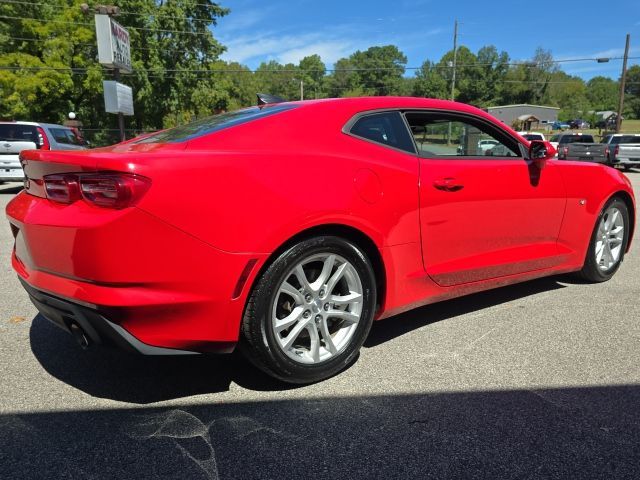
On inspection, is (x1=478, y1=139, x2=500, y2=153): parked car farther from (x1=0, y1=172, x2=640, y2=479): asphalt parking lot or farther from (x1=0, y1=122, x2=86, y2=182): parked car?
(x1=0, y1=122, x2=86, y2=182): parked car

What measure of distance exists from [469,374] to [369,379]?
1.90 ft

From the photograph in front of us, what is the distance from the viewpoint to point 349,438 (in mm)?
2283

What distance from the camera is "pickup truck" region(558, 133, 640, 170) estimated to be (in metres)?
20.7

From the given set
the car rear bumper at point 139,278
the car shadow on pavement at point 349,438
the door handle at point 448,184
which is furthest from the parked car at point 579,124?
the car rear bumper at point 139,278

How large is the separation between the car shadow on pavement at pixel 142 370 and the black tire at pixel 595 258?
2045mm

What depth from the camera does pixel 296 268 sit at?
8.59 ft

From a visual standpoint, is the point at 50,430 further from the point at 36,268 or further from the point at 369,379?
the point at 369,379

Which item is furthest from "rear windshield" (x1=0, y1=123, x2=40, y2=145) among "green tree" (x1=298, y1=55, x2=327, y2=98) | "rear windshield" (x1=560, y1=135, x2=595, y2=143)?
"green tree" (x1=298, y1=55, x2=327, y2=98)

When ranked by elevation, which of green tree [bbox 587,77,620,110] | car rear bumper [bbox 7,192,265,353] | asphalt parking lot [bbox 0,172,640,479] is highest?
green tree [bbox 587,77,620,110]

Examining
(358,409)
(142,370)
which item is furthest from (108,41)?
(358,409)

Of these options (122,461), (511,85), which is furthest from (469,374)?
Answer: (511,85)

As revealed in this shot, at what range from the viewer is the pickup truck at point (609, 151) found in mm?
20672

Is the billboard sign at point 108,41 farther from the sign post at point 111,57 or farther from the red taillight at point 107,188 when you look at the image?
the red taillight at point 107,188

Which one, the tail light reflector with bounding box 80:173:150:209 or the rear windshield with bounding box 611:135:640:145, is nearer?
the tail light reflector with bounding box 80:173:150:209
